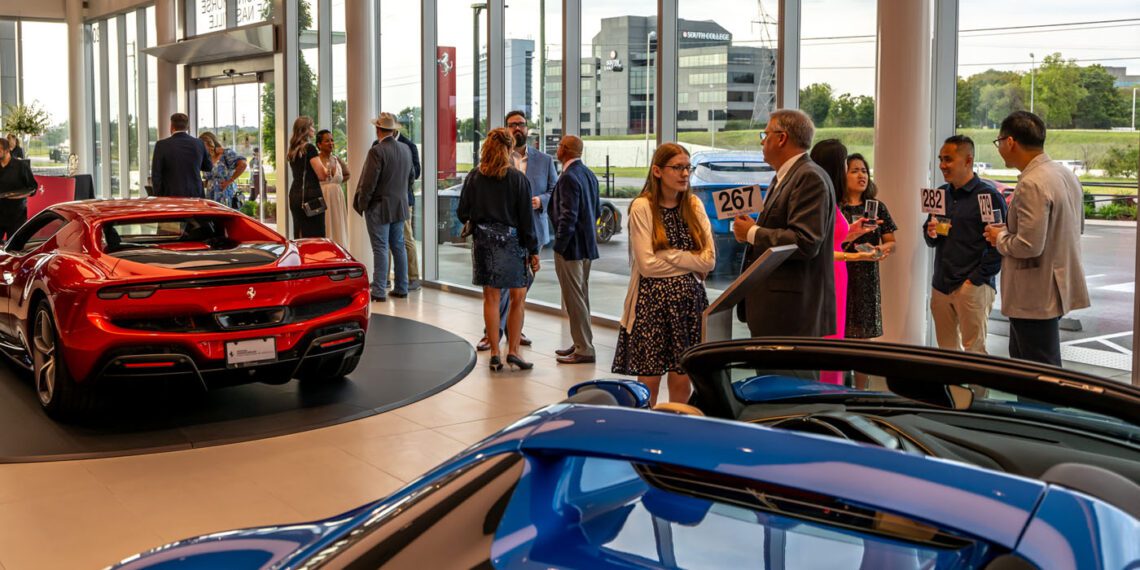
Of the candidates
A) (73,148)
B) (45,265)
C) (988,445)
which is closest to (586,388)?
(988,445)

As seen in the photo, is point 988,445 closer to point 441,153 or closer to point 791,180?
point 791,180

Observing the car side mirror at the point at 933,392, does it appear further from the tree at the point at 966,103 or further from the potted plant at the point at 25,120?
the potted plant at the point at 25,120

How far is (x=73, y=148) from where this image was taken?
2100 cm

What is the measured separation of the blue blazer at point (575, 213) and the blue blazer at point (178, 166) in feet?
15.8

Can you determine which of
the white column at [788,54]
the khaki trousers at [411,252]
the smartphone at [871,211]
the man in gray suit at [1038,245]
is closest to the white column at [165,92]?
the khaki trousers at [411,252]

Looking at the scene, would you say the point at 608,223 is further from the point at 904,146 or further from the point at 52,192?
the point at 52,192

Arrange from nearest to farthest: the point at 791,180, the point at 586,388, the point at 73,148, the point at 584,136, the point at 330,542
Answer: the point at 330,542 → the point at 586,388 → the point at 791,180 → the point at 584,136 → the point at 73,148

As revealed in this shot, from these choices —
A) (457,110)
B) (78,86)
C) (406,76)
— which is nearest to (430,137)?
(457,110)

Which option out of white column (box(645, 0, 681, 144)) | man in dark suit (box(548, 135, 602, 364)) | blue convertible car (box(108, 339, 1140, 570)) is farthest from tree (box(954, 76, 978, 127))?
blue convertible car (box(108, 339, 1140, 570))

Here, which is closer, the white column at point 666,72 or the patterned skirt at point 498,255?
the patterned skirt at point 498,255

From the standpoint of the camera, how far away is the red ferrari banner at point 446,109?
11.8 metres

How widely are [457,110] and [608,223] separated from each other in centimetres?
288

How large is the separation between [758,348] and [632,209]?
2784 millimetres

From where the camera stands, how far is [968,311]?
573cm
